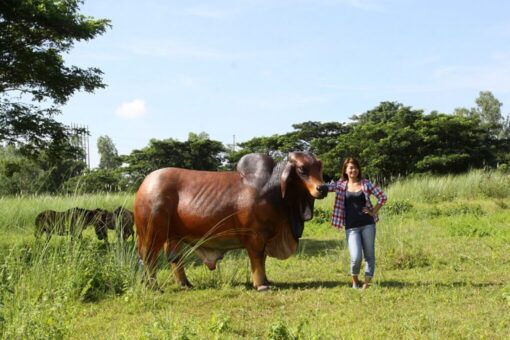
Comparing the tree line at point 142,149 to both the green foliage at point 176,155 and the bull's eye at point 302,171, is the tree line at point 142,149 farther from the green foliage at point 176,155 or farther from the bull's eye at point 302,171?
the bull's eye at point 302,171

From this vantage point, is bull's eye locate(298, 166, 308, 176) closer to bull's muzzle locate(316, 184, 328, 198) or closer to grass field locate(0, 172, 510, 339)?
bull's muzzle locate(316, 184, 328, 198)

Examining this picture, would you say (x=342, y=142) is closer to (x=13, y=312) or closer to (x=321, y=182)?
(x=321, y=182)

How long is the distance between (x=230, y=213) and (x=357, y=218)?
49.9 inches

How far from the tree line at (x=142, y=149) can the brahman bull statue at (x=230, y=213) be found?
402 centimetres

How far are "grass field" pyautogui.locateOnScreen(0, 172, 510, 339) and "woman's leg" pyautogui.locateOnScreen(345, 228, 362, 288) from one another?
0.16 m

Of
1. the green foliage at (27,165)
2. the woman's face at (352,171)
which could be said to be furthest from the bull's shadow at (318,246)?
the green foliage at (27,165)

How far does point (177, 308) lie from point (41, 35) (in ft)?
20.6

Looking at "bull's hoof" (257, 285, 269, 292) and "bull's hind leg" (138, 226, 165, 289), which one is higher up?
"bull's hind leg" (138, 226, 165, 289)

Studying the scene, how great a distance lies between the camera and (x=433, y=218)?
12055 millimetres

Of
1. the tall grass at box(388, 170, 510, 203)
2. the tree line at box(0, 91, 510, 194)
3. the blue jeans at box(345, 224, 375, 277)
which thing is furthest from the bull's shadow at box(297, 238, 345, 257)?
the tree line at box(0, 91, 510, 194)

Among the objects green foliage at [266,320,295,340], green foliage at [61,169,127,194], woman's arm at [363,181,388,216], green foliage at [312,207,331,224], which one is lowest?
green foliage at [312,207,331,224]

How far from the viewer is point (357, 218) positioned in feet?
18.5

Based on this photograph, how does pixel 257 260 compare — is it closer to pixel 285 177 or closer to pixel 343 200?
pixel 285 177

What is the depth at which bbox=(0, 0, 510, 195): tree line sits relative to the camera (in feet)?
29.7
